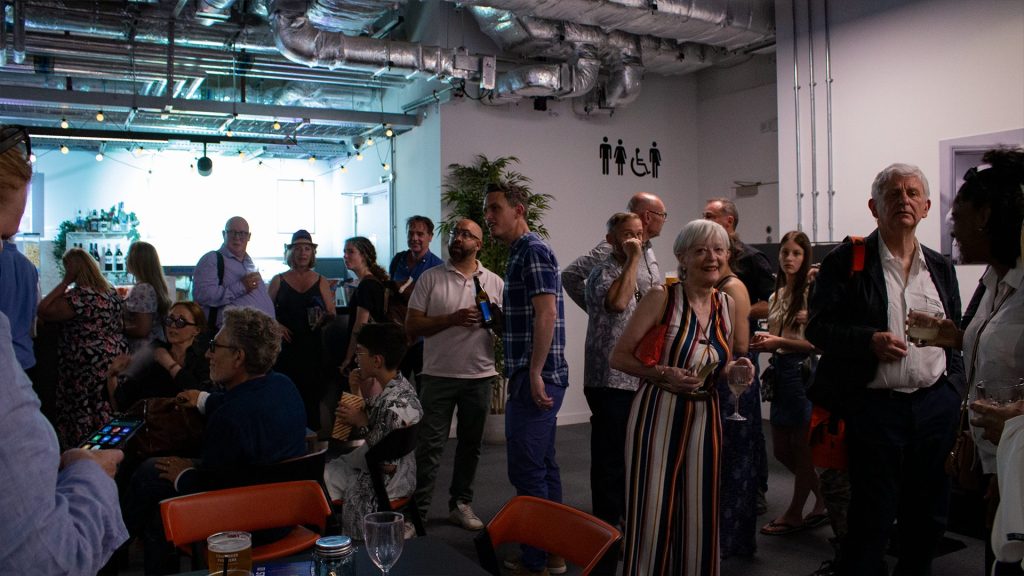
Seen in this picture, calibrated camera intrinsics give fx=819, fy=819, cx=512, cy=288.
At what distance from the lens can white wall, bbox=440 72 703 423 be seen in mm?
7617

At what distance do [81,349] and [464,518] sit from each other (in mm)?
2519

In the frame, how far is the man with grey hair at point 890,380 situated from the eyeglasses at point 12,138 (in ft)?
8.31

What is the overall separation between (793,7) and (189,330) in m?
5.12

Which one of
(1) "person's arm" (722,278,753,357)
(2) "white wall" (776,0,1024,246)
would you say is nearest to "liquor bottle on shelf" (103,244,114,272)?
(2) "white wall" (776,0,1024,246)

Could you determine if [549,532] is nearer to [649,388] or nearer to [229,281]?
[649,388]

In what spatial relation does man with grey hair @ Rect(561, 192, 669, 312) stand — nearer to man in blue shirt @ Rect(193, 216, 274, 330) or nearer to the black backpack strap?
man in blue shirt @ Rect(193, 216, 274, 330)

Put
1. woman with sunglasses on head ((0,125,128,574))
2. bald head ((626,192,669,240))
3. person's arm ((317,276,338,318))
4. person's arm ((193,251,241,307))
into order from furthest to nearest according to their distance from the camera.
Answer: person's arm ((317,276,338,318)) → person's arm ((193,251,241,307)) → bald head ((626,192,669,240)) → woman with sunglasses on head ((0,125,128,574))

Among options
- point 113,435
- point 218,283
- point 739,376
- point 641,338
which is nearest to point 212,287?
point 218,283

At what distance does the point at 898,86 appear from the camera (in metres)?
5.70

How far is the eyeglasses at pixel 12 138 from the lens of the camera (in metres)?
1.39

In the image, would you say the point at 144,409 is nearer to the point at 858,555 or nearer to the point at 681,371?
the point at 681,371

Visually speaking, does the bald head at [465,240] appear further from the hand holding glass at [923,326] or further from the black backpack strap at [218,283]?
the hand holding glass at [923,326]

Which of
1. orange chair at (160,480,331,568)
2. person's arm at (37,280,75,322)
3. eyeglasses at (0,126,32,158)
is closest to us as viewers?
eyeglasses at (0,126,32,158)

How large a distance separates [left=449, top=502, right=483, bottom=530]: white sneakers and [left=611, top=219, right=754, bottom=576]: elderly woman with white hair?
5.74ft
